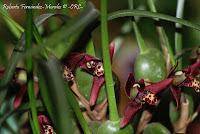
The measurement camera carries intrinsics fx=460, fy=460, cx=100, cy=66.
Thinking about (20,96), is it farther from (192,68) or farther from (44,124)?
(192,68)

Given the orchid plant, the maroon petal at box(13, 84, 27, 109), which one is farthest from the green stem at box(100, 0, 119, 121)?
the maroon petal at box(13, 84, 27, 109)

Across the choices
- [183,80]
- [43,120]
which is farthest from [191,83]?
[43,120]

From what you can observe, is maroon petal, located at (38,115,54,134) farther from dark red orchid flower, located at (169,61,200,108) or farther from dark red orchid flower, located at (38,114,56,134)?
dark red orchid flower, located at (169,61,200,108)

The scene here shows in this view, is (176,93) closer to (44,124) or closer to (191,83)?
(191,83)

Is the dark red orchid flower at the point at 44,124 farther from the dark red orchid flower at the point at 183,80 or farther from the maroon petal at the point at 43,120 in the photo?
the dark red orchid flower at the point at 183,80

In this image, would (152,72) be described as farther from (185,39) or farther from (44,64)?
(185,39)

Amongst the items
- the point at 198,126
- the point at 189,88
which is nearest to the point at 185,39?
the point at 198,126
